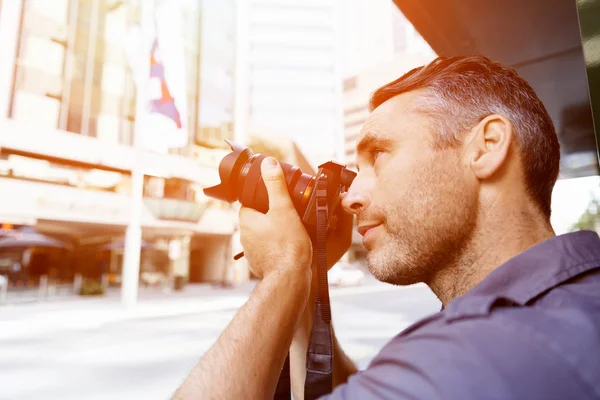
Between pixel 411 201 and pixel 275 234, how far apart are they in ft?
0.94

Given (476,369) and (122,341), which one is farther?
(122,341)

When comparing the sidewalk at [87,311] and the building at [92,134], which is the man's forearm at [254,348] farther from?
the building at [92,134]

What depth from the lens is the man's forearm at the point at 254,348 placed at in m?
0.62

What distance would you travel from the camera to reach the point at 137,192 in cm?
1164

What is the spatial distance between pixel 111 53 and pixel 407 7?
45.6 feet

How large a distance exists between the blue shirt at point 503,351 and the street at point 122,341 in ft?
4.67

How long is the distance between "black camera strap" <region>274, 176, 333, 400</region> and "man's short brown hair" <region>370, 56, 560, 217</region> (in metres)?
0.29

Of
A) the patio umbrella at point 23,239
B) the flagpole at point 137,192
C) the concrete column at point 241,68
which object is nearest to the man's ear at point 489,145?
the flagpole at point 137,192

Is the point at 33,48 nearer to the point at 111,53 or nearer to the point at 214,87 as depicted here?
the point at 111,53

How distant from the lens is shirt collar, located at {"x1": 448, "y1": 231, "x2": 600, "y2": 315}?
21.6 inches

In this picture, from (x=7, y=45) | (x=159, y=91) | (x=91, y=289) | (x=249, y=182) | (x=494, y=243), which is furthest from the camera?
(x=91, y=289)

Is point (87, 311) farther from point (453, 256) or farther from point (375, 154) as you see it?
point (453, 256)

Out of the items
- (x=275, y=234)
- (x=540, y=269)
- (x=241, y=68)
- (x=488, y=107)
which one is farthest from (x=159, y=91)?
(x=540, y=269)

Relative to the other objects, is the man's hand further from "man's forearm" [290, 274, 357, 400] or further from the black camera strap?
"man's forearm" [290, 274, 357, 400]
